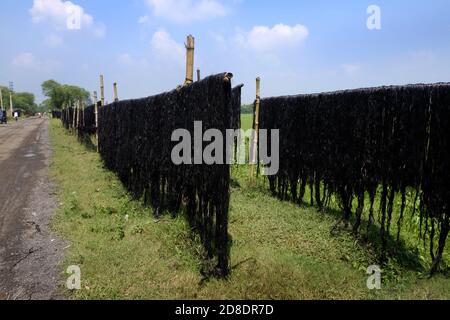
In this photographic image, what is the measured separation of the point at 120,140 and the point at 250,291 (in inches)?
270

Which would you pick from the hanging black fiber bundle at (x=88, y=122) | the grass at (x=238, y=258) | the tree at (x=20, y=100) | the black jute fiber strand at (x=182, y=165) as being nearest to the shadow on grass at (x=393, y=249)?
the grass at (x=238, y=258)

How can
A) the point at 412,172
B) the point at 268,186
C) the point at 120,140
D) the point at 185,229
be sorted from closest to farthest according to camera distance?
the point at 412,172 < the point at 185,229 < the point at 268,186 < the point at 120,140

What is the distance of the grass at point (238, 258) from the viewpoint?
12.9ft

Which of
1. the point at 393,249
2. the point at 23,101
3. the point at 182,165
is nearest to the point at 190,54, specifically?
the point at 182,165

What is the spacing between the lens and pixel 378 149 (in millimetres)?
4855

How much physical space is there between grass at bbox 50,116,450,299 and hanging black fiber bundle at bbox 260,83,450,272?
0.48m

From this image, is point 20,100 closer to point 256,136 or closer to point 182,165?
point 256,136

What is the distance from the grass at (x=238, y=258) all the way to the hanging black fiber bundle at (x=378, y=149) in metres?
0.48

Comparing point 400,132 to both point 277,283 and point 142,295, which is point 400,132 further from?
point 142,295

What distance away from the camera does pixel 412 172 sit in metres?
4.38

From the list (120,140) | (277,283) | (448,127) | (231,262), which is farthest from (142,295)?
(120,140)

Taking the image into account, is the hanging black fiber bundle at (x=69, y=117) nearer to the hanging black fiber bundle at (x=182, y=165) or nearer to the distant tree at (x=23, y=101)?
the hanging black fiber bundle at (x=182, y=165)

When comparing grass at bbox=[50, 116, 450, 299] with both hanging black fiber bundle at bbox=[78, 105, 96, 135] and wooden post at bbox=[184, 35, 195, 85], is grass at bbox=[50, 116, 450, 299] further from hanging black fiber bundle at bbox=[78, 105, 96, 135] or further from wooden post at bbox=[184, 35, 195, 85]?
hanging black fiber bundle at bbox=[78, 105, 96, 135]

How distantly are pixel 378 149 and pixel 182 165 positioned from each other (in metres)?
2.87
